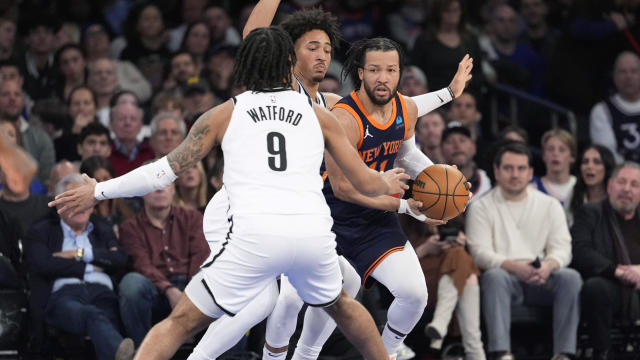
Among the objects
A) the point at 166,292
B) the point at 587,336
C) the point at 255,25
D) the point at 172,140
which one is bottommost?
the point at 587,336

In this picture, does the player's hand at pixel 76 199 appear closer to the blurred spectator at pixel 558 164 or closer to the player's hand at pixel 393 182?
the player's hand at pixel 393 182

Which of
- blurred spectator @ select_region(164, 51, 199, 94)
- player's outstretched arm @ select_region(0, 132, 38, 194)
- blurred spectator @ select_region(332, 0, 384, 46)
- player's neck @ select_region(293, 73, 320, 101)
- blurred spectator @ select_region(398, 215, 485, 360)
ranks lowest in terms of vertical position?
blurred spectator @ select_region(398, 215, 485, 360)

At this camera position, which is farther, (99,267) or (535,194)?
(535,194)

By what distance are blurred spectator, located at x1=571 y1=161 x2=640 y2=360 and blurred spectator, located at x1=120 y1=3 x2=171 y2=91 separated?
4.72 metres

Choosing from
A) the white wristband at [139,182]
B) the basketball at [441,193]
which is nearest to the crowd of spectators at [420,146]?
the white wristband at [139,182]

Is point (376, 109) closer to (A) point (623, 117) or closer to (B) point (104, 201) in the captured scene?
(B) point (104, 201)

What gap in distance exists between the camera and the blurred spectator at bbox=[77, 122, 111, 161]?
8.66 metres

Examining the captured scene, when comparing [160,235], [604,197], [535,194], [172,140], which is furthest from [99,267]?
[604,197]

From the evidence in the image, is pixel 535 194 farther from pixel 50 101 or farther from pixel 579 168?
pixel 50 101

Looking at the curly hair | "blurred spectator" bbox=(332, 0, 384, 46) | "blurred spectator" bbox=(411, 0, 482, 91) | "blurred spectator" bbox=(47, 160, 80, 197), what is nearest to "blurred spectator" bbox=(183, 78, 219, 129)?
"blurred spectator" bbox=(47, 160, 80, 197)

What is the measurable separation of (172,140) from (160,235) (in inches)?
52.1

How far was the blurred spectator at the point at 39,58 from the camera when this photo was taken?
10.2 m

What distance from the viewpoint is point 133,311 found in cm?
717

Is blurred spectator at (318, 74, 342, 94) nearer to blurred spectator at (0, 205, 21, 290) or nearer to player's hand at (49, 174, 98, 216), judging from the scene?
blurred spectator at (0, 205, 21, 290)
